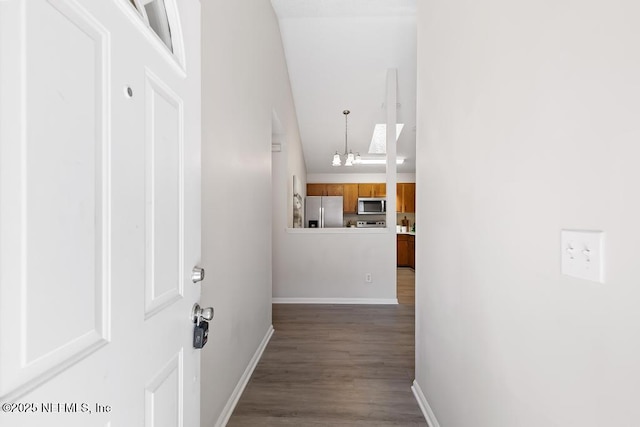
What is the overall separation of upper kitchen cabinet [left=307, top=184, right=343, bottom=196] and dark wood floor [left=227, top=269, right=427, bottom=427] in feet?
13.9

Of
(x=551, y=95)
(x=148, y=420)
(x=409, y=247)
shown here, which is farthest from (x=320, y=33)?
(x=409, y=247)

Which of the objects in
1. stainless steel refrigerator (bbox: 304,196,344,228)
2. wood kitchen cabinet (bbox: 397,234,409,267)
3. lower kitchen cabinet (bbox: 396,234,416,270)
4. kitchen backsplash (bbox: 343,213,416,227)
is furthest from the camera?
kitchen backsplash (bbox: 343,213,416,227)

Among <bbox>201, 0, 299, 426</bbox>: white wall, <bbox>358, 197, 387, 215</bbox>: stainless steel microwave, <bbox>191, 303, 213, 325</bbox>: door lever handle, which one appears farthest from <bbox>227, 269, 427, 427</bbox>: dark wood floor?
<bbox>358, 197, 387, 215</bbox>: stainless steel microwave

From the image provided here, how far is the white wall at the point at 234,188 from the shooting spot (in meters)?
1.54

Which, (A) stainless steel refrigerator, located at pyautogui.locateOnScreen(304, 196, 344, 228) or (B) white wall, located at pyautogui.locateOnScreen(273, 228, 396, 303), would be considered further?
(A) stainless steel refrigerator, located at pyautogui.locateOnScreen(304, 196, 344, 228)

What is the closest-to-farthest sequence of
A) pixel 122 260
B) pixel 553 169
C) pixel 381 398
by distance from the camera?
1. pixel 122 260
2. pixel 553 169
3. pixel 381 398

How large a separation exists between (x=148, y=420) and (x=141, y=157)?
1.76 feet

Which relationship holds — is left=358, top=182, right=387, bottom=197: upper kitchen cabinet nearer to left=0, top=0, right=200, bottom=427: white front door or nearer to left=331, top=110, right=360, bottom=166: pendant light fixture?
left=331, top=110, right=360, bottom=166: pendant light fixture

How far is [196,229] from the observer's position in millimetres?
947

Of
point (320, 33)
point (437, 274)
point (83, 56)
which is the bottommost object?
point (437, 274)

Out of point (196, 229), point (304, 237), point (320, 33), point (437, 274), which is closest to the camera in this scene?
point (196, 229)

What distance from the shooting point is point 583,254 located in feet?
2.33

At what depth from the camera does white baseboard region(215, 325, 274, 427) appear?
172 centimetres

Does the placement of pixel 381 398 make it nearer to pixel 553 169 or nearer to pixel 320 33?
pixel 553 169
